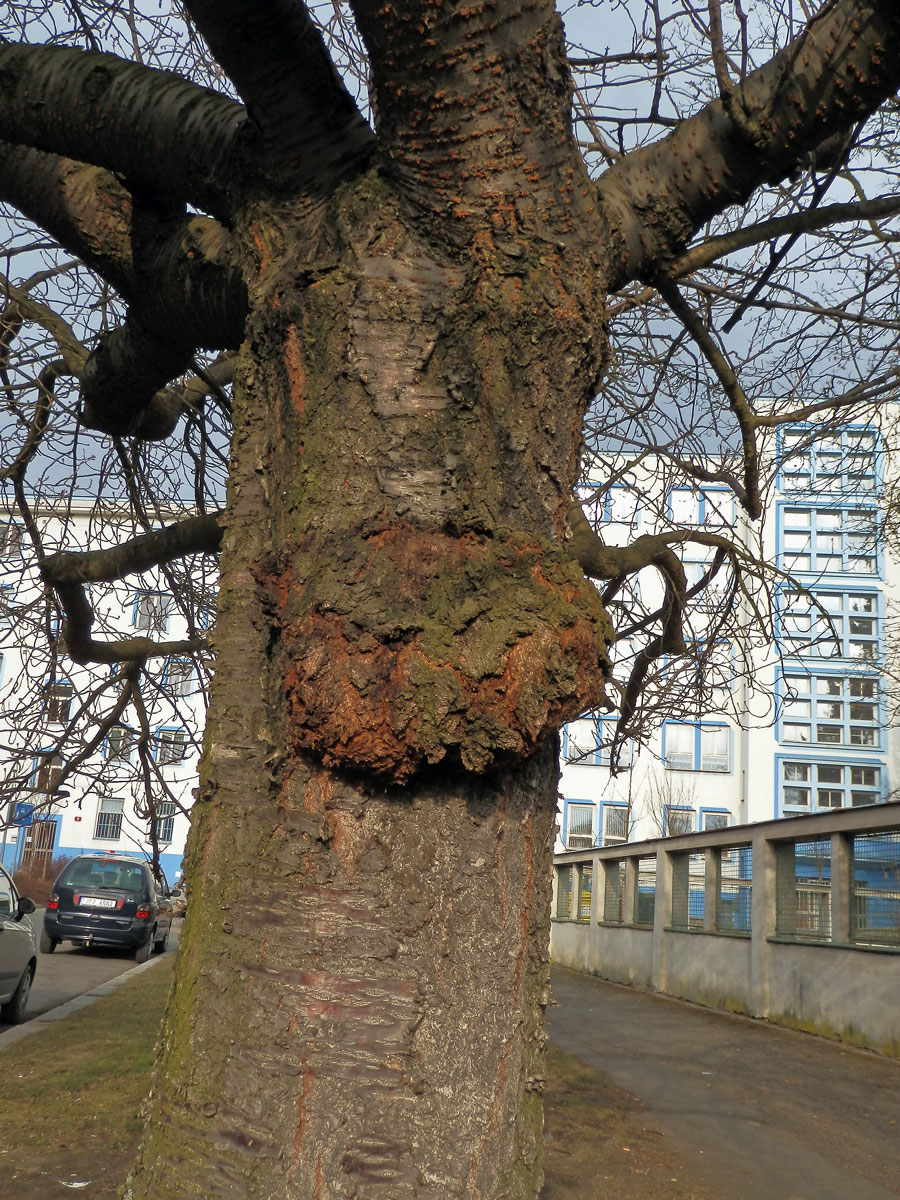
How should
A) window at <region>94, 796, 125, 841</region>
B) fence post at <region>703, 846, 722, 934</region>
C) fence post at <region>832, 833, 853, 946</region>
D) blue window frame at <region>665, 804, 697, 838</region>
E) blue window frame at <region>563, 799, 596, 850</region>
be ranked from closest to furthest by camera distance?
1. fence post at <region>832, 833, 853, 946</region>
2. fence post at <region>703, 846, 722, 934</region>
3. window at <region>94, 796, 125, 841</region>
4. blue window frame at <region>665, 804, 697, 838</region>
5. blue window frame at <region>563, 799, 596, 850</region>

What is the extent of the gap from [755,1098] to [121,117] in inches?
295

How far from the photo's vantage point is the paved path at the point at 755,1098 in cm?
541

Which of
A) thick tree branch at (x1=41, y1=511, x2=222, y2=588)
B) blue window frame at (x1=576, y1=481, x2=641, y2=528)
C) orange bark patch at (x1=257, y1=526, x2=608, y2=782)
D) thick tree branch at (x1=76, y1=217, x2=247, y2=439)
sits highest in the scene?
blue window frame at (x1=576, y1=481, x2=641, y2=528)

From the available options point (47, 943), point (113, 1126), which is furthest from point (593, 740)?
point (47, 943)

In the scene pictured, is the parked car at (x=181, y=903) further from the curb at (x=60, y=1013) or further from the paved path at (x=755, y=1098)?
the paved path at (x=755, y=1098)

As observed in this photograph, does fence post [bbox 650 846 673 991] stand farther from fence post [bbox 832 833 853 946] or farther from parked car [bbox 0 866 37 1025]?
parked car [bbox 0 866 37 1025]

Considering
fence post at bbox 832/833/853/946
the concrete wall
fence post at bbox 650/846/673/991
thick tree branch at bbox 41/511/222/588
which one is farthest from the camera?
fence post at bbox 650/846/673/991

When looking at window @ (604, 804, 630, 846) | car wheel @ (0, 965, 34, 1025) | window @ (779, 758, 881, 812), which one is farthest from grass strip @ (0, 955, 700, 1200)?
window @ (779, 758, 881, 812)

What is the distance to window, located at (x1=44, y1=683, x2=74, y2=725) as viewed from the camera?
730 centimetres

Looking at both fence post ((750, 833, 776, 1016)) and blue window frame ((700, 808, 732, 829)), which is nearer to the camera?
fence post ((750, 833, 776, 1016))

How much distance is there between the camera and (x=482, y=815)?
169 cm

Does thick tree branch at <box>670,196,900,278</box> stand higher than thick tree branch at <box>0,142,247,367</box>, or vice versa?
thick tree branch at <box>670,196,900,278</box>

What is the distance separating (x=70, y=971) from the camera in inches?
596

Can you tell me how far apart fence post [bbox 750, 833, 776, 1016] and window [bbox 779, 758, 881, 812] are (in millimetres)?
34300
